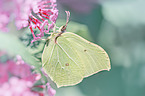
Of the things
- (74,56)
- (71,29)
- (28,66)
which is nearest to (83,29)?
(71,29)

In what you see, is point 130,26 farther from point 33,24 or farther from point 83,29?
point 33,24

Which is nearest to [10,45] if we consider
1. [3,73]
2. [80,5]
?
[3,73]

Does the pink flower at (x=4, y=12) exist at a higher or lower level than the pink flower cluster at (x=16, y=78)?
higher

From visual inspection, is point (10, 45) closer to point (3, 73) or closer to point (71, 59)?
point (3, 73)

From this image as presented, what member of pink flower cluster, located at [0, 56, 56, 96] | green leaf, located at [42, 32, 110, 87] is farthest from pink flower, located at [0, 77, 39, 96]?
green leaf, located at [42, 32, 110, 87]

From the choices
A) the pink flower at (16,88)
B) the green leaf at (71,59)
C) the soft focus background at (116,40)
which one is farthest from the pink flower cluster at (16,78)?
the soft focus background at (116,40)

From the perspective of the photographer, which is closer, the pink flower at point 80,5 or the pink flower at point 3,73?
the pink flower at point 3,73

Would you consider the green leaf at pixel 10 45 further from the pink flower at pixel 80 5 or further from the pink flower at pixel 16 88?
the pink flower at pixel 80 5
